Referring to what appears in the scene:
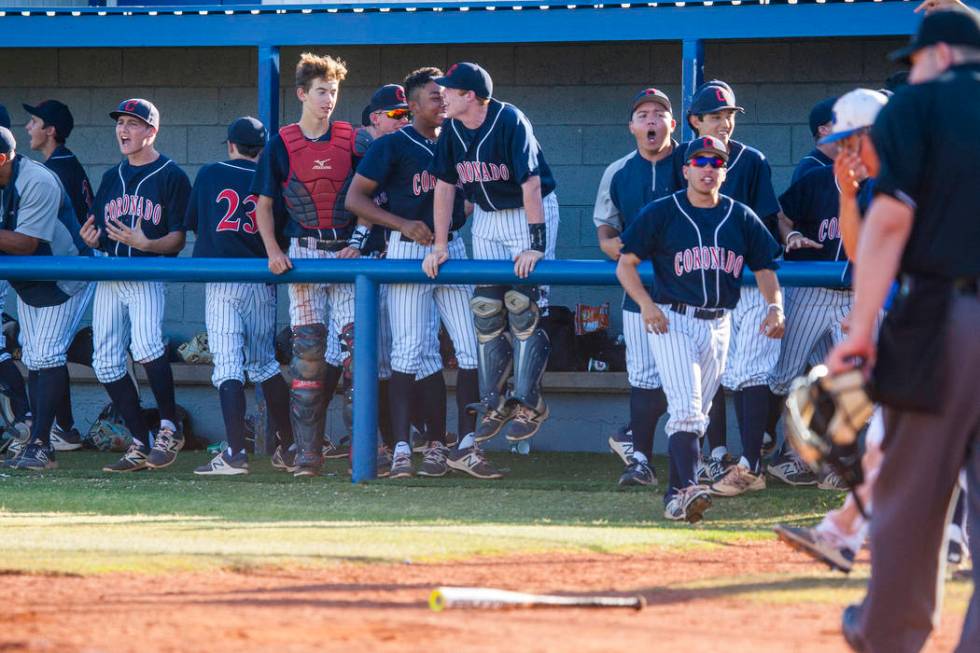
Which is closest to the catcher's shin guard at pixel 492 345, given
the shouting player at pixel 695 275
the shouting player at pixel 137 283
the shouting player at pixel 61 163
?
the shouting player at pixel 695 275

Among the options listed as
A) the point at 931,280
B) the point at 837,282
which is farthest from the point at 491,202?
the point at 931,280

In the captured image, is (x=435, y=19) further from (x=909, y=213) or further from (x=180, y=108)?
(x=909, y=213)

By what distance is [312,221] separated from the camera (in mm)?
7316

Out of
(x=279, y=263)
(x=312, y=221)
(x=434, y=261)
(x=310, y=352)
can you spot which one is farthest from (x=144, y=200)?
(x=434, y=261)

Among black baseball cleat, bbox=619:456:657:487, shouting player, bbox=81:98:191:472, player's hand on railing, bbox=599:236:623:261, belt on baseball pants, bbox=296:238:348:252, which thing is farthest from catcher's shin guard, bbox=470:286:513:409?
shouting player, bbox=81:98:191:472

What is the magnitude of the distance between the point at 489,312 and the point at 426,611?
3.24 meters

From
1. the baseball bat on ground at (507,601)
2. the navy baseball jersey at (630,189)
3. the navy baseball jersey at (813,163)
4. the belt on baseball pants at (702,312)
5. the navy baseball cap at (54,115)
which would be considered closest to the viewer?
the baseball bat on ground at (507,601)

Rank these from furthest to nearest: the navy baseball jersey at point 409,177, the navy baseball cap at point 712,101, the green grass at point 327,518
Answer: the navy baseball jersey at point 409,177, the navy baseball cap at point 712,101, the green grass at point 327,518

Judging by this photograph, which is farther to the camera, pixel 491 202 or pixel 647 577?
pixel 491 202

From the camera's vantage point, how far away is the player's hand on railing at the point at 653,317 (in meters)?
5.96

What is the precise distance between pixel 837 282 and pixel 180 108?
590cm

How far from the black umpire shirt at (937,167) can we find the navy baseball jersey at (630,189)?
3769 mm

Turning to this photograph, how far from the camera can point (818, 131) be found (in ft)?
24.5

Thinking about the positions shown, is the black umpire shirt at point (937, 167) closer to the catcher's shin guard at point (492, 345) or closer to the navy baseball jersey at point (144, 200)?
the catcher's shin guard at point (492, 345)
